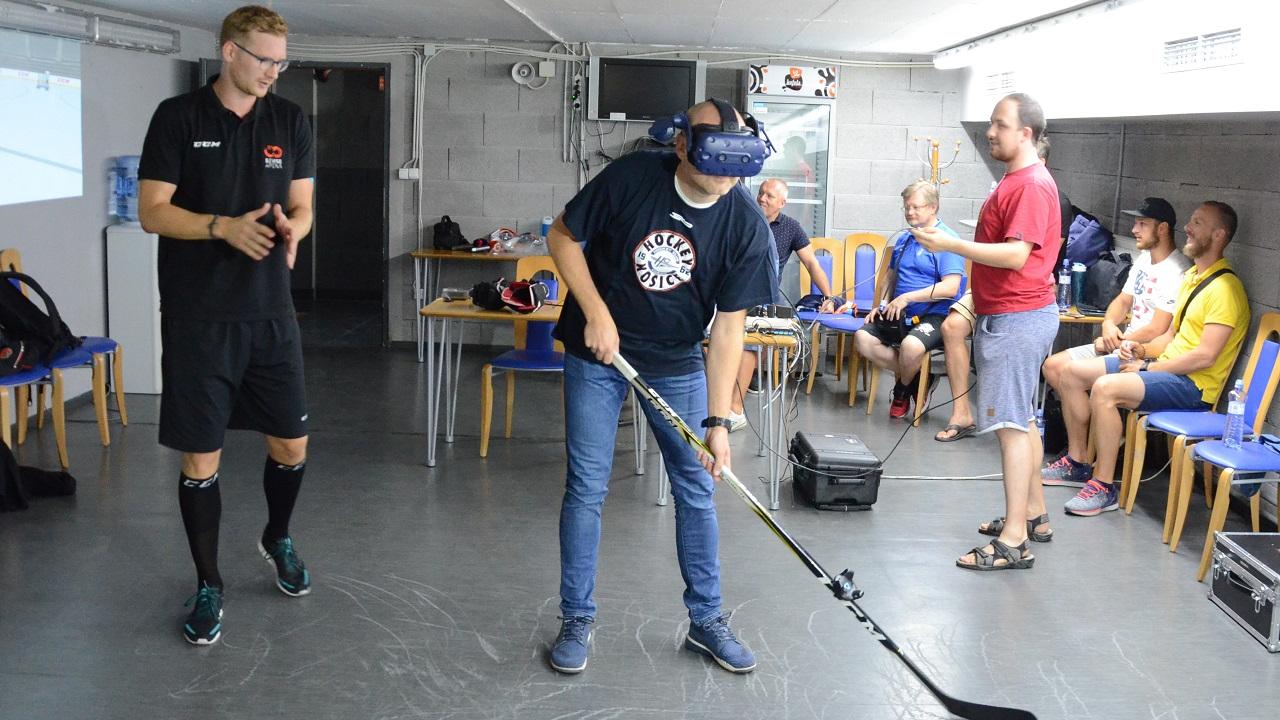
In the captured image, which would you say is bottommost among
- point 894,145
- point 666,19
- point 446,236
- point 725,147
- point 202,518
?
point 202,518

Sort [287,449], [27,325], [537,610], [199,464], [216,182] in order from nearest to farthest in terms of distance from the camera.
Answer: [216,182] < [199,464] < [287,449] < [537,610] < [27,325]

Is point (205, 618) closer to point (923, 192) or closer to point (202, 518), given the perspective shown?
point (202, 518)

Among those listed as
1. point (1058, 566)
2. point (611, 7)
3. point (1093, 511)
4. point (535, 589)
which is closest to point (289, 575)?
A: point (535, 589)

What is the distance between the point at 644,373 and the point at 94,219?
178 inches

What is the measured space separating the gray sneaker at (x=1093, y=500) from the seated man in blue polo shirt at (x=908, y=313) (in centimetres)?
161

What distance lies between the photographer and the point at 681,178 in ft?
9.53

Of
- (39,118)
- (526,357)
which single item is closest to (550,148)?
(526,357)

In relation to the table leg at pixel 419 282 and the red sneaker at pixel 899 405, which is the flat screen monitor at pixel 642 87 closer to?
the table leg at pixel 419 282

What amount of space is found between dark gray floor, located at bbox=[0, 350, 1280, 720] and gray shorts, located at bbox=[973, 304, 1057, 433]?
54cm

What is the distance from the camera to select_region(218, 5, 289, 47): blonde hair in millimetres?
2986

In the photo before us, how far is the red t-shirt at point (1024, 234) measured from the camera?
3.89 m

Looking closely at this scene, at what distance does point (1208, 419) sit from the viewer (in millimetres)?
4605

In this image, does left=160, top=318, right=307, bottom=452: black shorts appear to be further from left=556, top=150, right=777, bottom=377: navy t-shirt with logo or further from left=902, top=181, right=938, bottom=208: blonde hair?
left=902, top=181, right=938, bottom=208: blonde hair

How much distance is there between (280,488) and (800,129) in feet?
18.3
